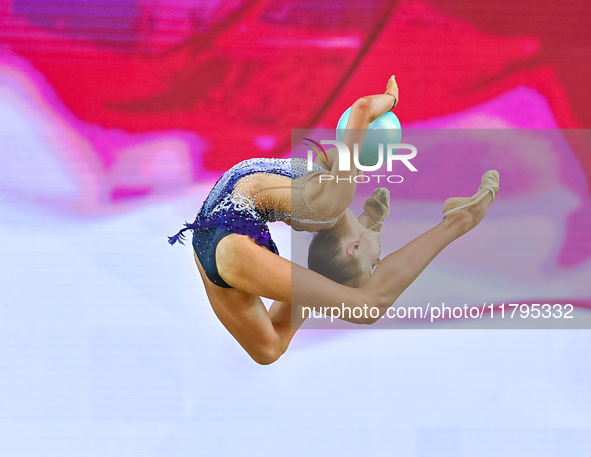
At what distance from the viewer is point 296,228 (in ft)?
4.68

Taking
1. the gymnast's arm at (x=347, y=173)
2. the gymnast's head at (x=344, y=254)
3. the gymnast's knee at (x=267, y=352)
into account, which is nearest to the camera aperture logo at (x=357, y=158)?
the gymnast's arm at (x=347, y=173)

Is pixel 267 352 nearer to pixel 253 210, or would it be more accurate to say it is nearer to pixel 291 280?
pixel 291 280

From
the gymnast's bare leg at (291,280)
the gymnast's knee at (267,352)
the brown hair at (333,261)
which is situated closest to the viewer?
the gymnast's bare leg at (291,280)

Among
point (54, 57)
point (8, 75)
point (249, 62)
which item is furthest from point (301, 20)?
point (8, 75)

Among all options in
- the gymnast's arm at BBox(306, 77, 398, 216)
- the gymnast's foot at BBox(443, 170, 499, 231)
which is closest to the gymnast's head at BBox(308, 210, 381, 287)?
the gymnast's arm at BBox(306, 77, 398, 216)

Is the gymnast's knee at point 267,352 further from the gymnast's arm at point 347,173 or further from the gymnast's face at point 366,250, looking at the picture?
the gymnast's arm at point 347,173

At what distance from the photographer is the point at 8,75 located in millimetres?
1751

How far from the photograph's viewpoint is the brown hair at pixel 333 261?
1.41 meters

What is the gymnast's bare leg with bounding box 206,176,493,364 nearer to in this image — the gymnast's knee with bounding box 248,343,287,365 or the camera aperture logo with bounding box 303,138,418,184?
the gymnast's knee with bounding box 248,343,287,365

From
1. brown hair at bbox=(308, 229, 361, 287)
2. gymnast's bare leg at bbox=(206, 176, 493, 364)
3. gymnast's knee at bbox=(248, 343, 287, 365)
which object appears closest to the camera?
gymnast's bare leg at bbox=(206, 176, 493, 364)

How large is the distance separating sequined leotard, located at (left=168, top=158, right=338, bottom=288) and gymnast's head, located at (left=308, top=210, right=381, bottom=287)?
0.16 feet

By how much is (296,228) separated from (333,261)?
0.50 feet

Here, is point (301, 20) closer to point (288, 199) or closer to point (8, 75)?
point (288, 199)

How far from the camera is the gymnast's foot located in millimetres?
1489
